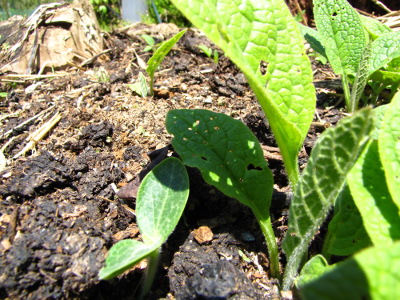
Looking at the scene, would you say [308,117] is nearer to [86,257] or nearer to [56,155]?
[86,257]

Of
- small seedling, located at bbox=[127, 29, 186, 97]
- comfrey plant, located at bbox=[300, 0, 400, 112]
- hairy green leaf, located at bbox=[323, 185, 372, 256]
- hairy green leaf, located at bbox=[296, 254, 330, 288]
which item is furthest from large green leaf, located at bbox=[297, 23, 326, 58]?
hairy green leaf, located at bbox=[296, 254, 330, 288]

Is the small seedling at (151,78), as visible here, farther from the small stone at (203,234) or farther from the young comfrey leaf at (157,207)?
the small stone at (203,234)

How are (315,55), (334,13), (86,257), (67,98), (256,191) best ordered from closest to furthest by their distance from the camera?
(86,257)
(256,191)
(334,13)
(67,98)
(315,55)

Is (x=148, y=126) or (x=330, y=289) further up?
(x=330, y=289)

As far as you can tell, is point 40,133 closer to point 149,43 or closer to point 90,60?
point 90,60

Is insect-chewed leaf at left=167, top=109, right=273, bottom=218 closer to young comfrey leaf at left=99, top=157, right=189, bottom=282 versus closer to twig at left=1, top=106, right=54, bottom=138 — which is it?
young comfrey leaf at left=99, top=157, right=189, bottom=282

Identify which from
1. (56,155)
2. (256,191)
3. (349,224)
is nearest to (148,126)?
(56,155)

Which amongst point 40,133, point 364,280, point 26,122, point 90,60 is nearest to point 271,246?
point 364,280
